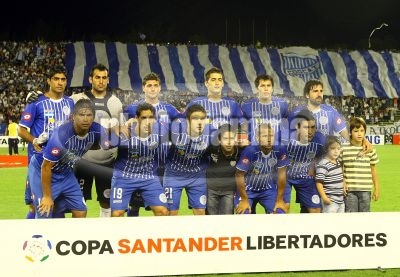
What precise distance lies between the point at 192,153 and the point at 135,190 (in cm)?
67

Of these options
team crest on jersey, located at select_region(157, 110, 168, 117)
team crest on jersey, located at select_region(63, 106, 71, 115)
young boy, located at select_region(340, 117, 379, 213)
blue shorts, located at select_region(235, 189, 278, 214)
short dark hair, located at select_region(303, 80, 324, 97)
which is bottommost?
blue shorts, located at select_region(235, 189, 278, 214)

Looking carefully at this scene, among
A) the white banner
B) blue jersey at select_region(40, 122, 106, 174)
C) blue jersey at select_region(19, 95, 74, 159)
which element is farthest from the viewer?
blue jersey at select_region(19, 95, 74, 159)

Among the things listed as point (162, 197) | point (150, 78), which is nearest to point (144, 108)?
point (150, 78)

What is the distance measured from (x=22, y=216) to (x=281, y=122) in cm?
470

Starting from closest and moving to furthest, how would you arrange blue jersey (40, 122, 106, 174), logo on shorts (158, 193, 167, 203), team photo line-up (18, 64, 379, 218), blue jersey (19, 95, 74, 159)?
blue jersey (40, 122, 106, 174), team photo line-up (18, 64, 379, 218), logo on shorts (158, 193, 167, 203), blue jersey (19, 95, 74, 159)

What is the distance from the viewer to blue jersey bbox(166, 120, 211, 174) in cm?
671

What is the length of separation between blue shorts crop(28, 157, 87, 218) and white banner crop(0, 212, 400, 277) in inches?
36.0

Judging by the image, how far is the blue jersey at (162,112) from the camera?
6695 millimetres

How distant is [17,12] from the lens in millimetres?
34688

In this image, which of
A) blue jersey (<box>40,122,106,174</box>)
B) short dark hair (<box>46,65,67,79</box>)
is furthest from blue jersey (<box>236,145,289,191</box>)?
short dark hair (<box>46,65,67,79</box>)

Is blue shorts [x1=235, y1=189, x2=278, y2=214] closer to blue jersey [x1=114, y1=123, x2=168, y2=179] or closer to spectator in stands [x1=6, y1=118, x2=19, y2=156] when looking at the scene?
blue jersey [x1=114, y1=123, x2=168, y2=179]

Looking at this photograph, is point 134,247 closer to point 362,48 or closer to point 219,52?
point 219,52

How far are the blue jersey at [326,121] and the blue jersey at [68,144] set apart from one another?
198cm

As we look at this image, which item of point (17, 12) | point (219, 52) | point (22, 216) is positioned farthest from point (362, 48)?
point (17, 12)
